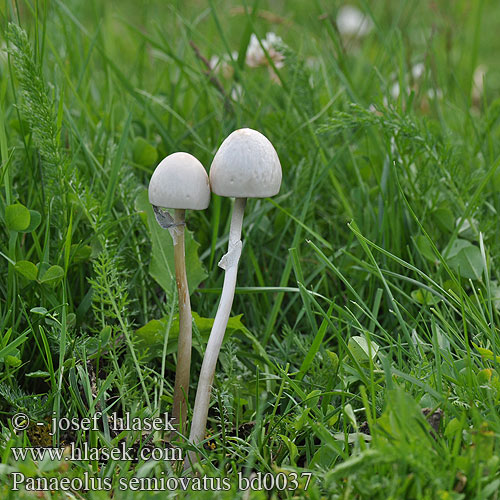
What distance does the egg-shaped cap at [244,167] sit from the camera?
1.62m

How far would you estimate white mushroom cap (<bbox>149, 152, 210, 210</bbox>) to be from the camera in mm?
1655

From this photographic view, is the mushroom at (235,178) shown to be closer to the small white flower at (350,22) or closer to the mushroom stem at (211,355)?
the mushroom stem at (211,355)

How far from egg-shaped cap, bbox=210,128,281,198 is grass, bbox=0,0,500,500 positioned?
0.35 meters

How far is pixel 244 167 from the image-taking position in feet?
5.32

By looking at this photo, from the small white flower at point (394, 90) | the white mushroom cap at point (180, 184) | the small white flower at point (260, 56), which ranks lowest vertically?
the white mushroom cap at point (180, 184)

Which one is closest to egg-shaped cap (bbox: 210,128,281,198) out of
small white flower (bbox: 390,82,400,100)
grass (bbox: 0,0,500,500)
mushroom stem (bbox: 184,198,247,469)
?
mushroom stem (bbox: 184,198,247,469)

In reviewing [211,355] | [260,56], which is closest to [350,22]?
[260,56]

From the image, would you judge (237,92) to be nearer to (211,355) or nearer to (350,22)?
(211,355)

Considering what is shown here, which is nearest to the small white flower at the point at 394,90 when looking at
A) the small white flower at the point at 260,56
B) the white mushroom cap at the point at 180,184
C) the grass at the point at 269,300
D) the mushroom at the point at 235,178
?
the grass at the point at 269,300

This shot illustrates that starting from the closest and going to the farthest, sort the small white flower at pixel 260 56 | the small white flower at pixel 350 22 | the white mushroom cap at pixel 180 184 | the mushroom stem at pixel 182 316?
1. the white mushroom cap at pixel 180 184
2. the mushroom stem at pixel 182 316
3. the small white flower at pixel 260 56
4. the small white flower at pixel 350 22

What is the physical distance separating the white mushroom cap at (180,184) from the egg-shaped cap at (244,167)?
1.9 inches

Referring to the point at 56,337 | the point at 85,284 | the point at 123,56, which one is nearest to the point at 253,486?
the point at 56,337

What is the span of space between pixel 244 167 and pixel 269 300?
86 centimetres

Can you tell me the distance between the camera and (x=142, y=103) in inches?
109
